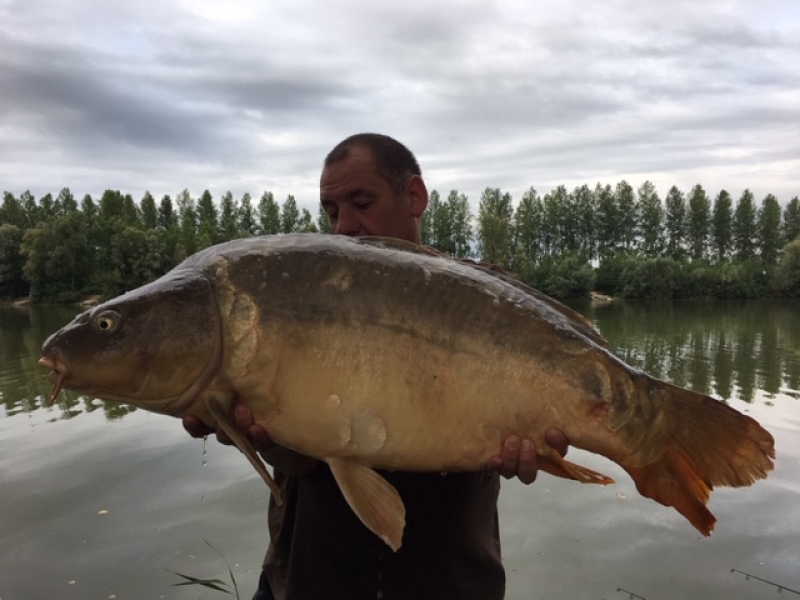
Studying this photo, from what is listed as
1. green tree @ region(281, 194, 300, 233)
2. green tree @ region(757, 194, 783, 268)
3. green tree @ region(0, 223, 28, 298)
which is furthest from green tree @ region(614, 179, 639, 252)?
green tree @ region(0, 223, 28, 298)

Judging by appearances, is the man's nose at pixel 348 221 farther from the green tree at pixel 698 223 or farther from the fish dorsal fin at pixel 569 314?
the green tree at pixel 698 223

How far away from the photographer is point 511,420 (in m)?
1.70

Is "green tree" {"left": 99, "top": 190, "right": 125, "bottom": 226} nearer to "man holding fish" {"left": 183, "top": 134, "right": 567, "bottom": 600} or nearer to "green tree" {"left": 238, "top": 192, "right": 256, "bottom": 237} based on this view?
"green tree" {"left": 238, "top": 192, "right": 256, "bottom": 237}

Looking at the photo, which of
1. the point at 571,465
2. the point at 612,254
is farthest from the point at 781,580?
the point at 612,254

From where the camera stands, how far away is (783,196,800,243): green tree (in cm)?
7294

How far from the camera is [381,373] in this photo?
1.63 meters

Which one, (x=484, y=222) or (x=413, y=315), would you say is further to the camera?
(x=484, y=222)

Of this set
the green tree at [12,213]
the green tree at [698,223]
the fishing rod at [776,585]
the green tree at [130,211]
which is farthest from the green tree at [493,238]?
the fishing rod at [776,585]

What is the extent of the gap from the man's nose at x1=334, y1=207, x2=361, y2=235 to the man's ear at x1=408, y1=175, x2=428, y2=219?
267mm

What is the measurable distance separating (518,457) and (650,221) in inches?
3192

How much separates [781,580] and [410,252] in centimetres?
566

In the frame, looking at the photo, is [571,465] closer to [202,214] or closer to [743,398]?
[743,398]

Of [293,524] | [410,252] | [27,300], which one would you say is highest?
[410,252]

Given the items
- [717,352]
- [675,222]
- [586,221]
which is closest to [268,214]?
[586,221]
